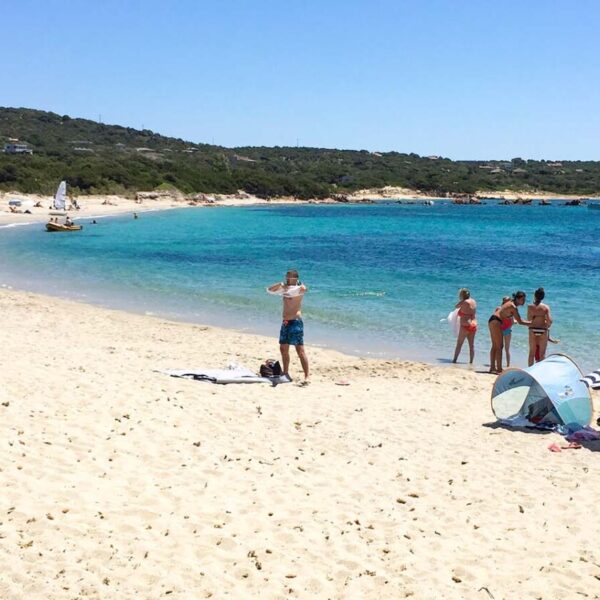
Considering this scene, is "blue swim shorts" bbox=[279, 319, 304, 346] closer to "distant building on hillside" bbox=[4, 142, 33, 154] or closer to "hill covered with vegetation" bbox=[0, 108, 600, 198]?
"hill covered with vegetation" bbox=[0, 108, 600, 198]

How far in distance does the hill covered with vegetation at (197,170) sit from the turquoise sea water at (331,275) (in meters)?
26.7

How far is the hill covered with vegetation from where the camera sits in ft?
266

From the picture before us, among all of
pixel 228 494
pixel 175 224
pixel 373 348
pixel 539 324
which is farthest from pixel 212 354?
pixel 175 224

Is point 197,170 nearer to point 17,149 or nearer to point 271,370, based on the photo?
point 17,149

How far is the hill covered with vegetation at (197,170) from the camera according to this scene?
80.9 meters

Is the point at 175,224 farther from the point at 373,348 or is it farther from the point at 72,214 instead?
the point at 373,348

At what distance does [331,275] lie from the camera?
1136 inches

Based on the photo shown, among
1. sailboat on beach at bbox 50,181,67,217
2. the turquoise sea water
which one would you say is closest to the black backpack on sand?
the turquoise sea water

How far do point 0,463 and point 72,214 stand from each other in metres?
59.0

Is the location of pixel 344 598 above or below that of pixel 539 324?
below

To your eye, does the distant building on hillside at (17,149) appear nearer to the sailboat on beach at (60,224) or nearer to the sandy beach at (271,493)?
the sailboat on beach at (60,224)

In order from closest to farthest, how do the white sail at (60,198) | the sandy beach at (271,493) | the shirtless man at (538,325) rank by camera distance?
the sandy beach at (271,493), the shirtless man at (538,325), the white sail at (60,198)

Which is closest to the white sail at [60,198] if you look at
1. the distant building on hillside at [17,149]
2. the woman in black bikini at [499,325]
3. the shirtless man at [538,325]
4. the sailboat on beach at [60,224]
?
the sailboat on beach at [60,224]

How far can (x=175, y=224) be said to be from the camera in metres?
60.0
